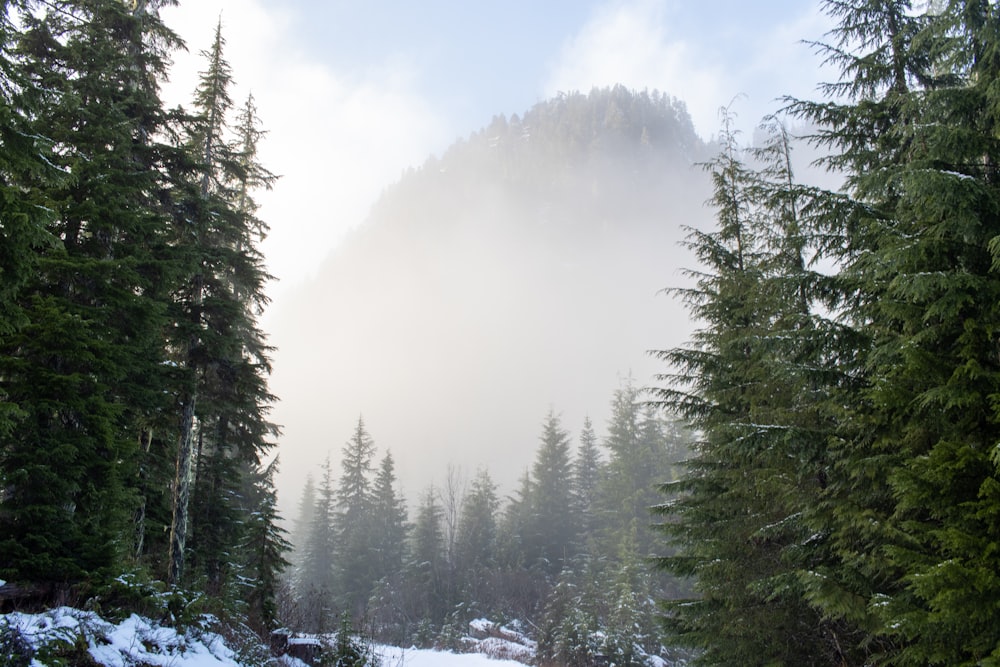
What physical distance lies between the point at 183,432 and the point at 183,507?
6.24 ft

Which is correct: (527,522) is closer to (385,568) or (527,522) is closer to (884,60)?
(385,568)

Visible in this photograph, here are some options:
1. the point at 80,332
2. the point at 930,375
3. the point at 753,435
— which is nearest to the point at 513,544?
the point at 753,435

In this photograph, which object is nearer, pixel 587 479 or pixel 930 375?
pixel 930 375

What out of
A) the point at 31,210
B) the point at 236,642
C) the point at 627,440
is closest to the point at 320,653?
the point at 236,642

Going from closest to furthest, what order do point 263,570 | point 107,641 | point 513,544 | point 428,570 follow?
point 107,641 < point 263,570 < point 428,570 < point 513,544

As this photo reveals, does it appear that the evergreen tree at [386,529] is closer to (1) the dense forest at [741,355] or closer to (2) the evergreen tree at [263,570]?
(2) the evergreen tree at [263,570]

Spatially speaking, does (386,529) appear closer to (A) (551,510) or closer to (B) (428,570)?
(B) (428,570)

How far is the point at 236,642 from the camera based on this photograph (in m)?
8.88

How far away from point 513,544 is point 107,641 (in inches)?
1788

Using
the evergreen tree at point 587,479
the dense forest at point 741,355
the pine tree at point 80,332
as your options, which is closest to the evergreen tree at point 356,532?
the evergreen tree at point 587,479

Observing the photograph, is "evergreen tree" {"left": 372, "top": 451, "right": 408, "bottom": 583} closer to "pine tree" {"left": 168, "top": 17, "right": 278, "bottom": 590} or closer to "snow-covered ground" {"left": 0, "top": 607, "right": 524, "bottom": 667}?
"pine tree" {"left": 168, "top": 17, "right": 278, "bottom": 590}

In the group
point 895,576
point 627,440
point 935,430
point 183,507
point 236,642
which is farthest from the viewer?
point 627,440

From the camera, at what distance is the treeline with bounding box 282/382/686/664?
38.2 metres

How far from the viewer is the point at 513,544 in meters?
47.9
